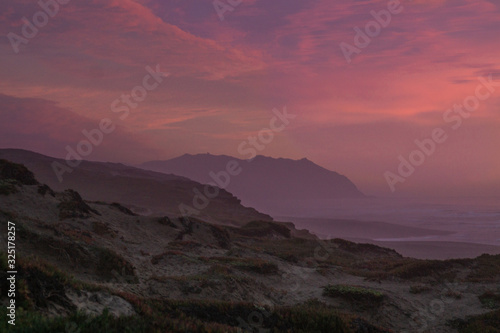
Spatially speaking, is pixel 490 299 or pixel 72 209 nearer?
pixel 490 299

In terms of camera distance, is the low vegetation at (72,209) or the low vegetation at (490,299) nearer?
the low vegetation at (490,299)

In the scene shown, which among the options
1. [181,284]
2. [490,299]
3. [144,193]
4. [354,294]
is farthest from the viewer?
[144,193]

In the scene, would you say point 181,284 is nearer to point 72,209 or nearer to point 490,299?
point 490,299

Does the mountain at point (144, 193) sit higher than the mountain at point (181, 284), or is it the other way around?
the mountain at point (144, 193)

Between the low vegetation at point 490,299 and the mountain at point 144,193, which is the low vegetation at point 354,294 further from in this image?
the mountain at point 144,193

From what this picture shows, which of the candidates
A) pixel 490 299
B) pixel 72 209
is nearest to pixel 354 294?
pixel 490 299

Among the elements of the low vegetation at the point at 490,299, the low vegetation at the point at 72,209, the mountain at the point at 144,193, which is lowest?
the low vegetation at the point at 490,299

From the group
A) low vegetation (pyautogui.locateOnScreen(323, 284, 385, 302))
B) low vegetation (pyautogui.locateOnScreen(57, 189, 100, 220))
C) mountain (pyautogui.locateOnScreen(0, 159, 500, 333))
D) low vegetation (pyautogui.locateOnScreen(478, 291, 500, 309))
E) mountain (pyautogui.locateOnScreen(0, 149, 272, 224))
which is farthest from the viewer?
mountain (pyautogui.locateOnScreen(0, 149, 272, 224))

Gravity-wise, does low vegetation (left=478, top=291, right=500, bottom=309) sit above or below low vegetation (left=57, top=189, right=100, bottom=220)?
below

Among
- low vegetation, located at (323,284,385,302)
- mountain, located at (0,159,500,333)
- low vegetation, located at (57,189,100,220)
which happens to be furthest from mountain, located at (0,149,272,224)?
low vegetation, located at (323,284,385,302)

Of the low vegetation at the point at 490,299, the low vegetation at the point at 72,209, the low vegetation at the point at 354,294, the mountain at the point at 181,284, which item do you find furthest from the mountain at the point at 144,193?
the low vegetation at the point at 490,299

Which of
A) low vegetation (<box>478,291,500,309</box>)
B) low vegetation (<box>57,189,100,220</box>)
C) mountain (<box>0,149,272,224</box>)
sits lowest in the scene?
low vegetation (<box>478,291,500,309</box>)

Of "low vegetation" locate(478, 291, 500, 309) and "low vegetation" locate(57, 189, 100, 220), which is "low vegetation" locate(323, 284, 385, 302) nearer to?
"low vegetation" locate(478, 291, 500, 309)

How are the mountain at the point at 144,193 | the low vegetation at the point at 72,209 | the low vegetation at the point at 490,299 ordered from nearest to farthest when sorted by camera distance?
the low vegetation at the point at 490,299, the low vegetation at the point at 72,209, the mountain at the point at 144,193
